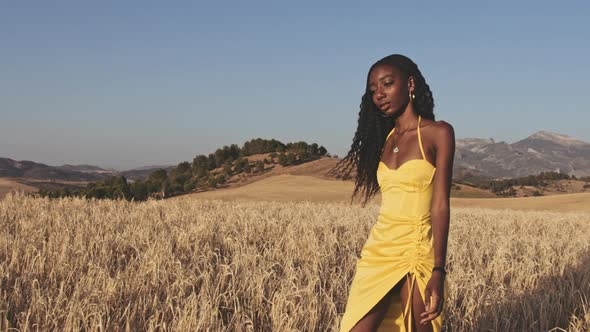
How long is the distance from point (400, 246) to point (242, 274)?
7.50 feet

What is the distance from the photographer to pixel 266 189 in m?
36.8

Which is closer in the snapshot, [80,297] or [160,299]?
[80,297]

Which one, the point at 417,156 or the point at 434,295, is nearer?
the point at 434,295

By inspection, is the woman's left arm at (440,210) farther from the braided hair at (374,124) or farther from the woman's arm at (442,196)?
the braided hair at (374,124)

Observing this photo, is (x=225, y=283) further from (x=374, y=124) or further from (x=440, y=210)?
(x=440, y=210)

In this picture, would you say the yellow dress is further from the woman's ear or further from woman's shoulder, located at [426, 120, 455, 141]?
the woman's ear

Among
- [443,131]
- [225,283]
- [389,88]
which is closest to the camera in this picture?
[443,131]

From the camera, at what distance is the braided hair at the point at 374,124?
2936 mm

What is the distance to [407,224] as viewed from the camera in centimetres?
270

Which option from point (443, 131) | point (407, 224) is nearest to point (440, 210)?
point (407, 224)

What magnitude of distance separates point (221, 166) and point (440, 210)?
164 feet

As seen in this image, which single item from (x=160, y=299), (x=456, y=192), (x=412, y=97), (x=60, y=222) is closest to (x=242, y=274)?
(x=160, y=299)

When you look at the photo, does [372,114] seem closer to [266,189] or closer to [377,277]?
[377,277]

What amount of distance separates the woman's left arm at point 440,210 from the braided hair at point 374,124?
1.18ft
